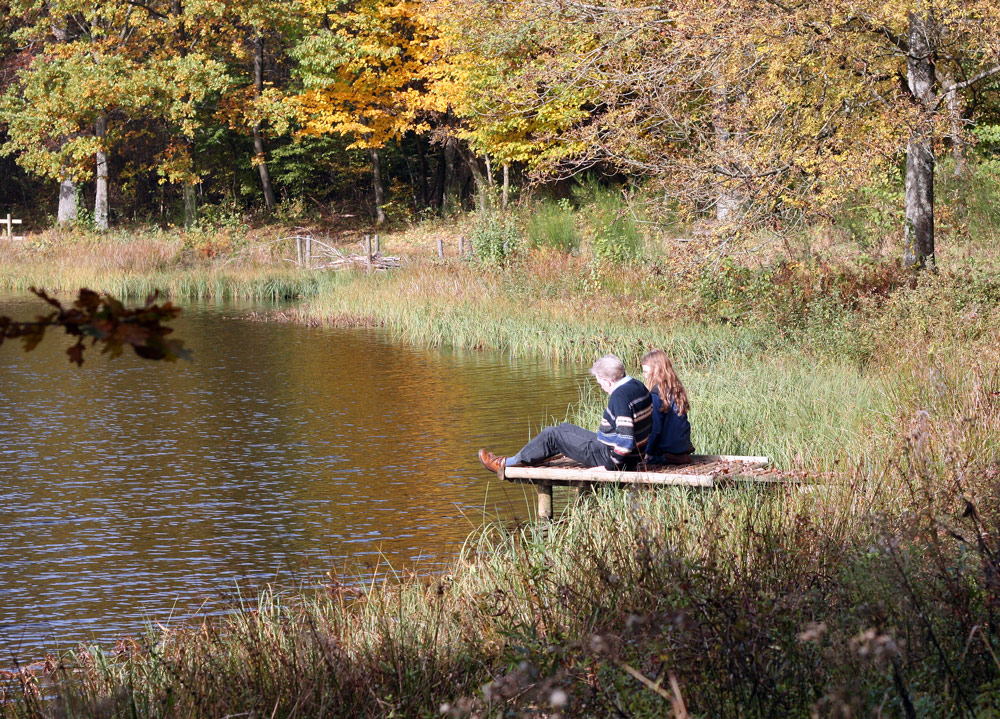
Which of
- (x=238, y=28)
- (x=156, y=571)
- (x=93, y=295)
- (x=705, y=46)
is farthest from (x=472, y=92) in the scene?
(x=93, y=295)

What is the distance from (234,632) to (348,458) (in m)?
6.00

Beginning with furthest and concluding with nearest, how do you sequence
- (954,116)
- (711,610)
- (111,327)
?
(954,116)
(711,610)
(111,327)

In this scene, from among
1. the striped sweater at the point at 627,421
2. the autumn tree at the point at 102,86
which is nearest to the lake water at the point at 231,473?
the striped sweater at the point at 627,421

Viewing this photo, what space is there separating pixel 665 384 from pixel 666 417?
0.76 ft

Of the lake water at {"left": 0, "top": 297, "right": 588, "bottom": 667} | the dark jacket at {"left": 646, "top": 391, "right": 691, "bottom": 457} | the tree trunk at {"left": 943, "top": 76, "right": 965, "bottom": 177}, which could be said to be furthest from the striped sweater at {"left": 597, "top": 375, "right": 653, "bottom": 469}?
the tree trunk at {"left": 943, "top": 76, "right": 965, "bottom": 177}

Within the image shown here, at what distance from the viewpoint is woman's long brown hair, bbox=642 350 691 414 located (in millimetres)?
8141

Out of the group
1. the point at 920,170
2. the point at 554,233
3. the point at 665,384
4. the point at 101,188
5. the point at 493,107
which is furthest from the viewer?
the point at 101,188

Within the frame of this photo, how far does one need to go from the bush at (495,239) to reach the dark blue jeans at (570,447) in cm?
1279

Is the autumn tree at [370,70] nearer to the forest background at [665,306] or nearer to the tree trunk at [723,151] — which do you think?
the forest background at [665,306]

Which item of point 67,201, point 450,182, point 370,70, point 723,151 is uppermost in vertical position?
point 370,70

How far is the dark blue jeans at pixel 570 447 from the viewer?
8.20 m

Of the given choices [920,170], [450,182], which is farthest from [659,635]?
[450,182]

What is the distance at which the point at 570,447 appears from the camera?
8453mm

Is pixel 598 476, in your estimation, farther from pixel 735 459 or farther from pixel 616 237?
pixel 616 237
